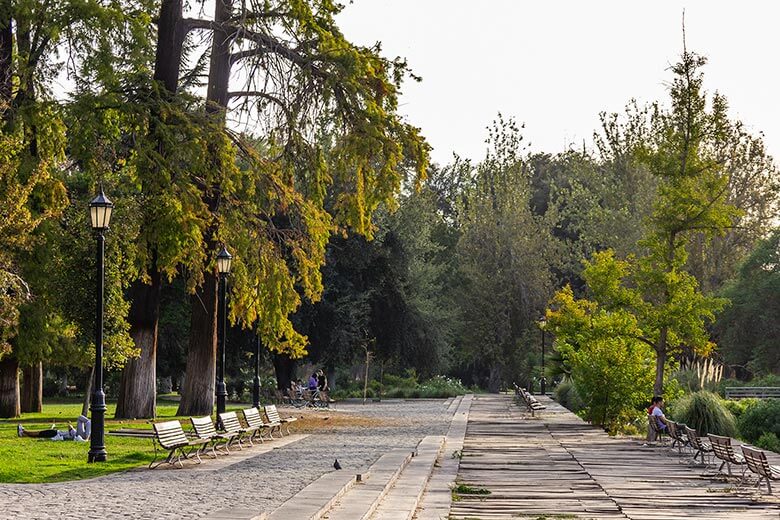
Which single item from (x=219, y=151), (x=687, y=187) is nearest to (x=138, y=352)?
(x=219, y=151)

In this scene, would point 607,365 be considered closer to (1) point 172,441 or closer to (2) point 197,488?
(1) point 172,441

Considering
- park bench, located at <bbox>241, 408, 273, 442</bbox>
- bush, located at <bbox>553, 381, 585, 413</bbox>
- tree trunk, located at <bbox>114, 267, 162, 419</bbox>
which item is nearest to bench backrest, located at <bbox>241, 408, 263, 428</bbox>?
park bench, located at <bbox>241, 408, 273, 442</bbox>

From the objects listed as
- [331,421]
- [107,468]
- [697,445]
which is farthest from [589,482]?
[331,421]

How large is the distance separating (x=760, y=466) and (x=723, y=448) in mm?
2634

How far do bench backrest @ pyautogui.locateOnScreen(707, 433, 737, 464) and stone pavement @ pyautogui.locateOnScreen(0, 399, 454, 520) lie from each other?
19.8ft

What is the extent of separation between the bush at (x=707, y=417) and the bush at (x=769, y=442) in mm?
702

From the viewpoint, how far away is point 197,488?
674 inches

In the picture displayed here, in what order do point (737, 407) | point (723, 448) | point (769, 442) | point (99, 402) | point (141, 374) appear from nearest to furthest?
point (723, 448), point (99, 402), point (769, 442), point (141, 374), point (737, 407)

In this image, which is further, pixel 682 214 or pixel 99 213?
pixel 682 214

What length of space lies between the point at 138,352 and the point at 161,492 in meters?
16.1

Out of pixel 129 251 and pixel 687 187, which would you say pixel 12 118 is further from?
pixel 687 187

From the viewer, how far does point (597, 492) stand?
1812 centimetres

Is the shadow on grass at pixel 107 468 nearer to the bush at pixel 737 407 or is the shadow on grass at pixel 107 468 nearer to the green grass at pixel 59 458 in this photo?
the green grass at pixel 59 458

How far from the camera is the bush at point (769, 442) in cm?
2964
